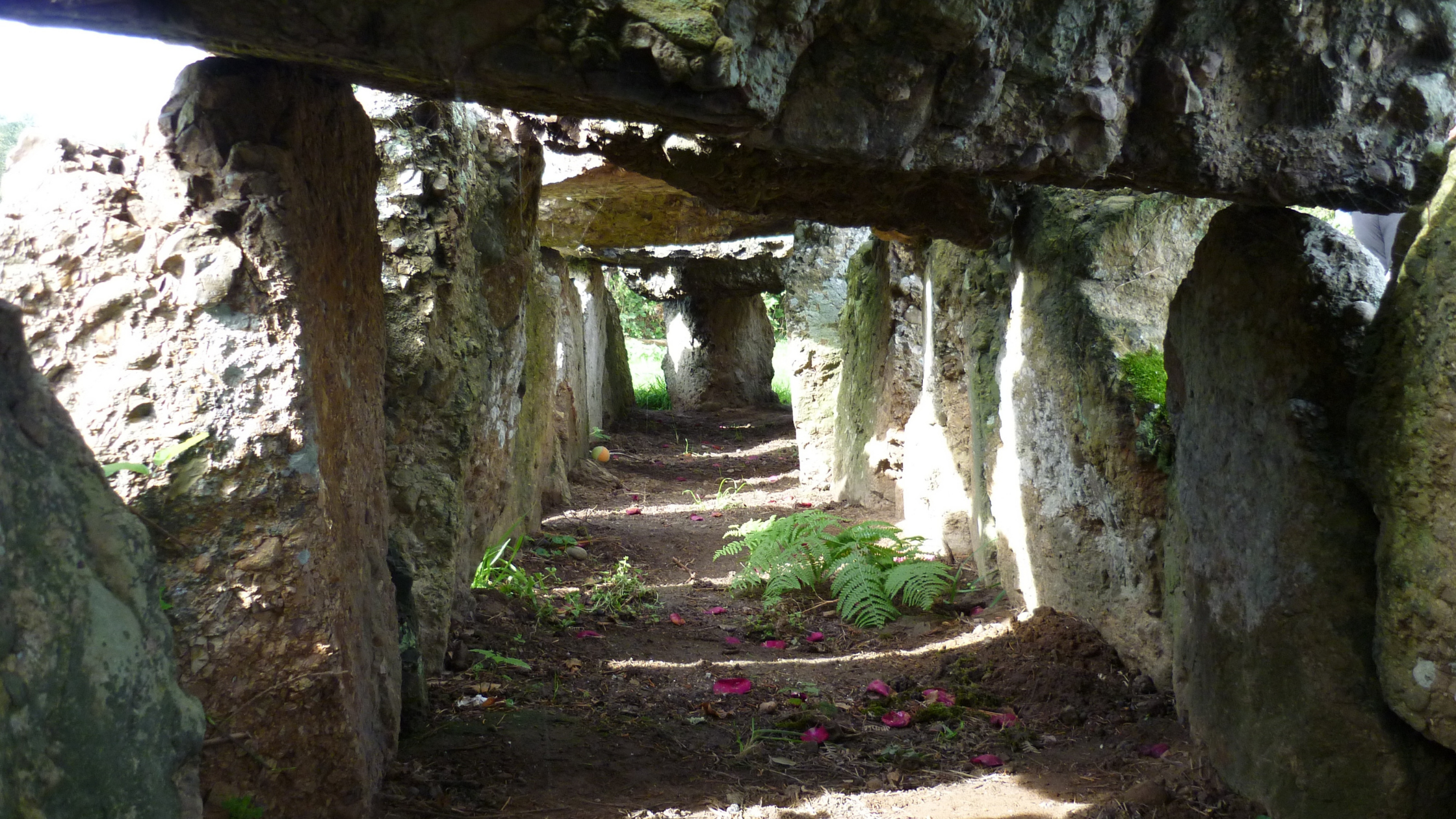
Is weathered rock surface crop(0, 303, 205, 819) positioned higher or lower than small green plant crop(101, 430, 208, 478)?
lower

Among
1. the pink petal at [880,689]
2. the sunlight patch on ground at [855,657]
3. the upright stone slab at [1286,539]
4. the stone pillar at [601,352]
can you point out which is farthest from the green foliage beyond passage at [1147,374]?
the stone pillar at [601,352]

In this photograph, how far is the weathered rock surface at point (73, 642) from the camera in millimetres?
1235

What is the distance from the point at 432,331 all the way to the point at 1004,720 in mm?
2269

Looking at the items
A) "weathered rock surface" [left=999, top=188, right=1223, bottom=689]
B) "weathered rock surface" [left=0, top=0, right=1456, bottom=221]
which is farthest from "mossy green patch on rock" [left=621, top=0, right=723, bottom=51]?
"weathered rock surface" [left=999, top=188, right=1223, bottom=689]

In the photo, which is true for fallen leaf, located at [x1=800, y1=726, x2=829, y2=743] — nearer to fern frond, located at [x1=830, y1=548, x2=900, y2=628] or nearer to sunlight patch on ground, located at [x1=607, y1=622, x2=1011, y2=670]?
sunlight patch on ground, located at [x1=607, y1=622, x2=1011, y2=670]

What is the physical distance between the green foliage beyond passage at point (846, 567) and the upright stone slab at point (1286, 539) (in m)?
1.79

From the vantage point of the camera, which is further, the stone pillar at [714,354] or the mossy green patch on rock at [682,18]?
the stone pillar at [714,354]

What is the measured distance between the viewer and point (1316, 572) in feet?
7.86

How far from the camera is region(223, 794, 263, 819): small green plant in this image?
211cm

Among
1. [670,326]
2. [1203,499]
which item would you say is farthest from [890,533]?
[670,326]

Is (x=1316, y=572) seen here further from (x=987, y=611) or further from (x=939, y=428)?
(x=939, y=428)

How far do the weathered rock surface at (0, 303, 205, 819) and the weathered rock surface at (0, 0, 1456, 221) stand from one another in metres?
0.73

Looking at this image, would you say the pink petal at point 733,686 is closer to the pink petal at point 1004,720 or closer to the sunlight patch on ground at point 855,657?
the sunlight patch on ground at point 855,657

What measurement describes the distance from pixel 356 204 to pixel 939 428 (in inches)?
140
